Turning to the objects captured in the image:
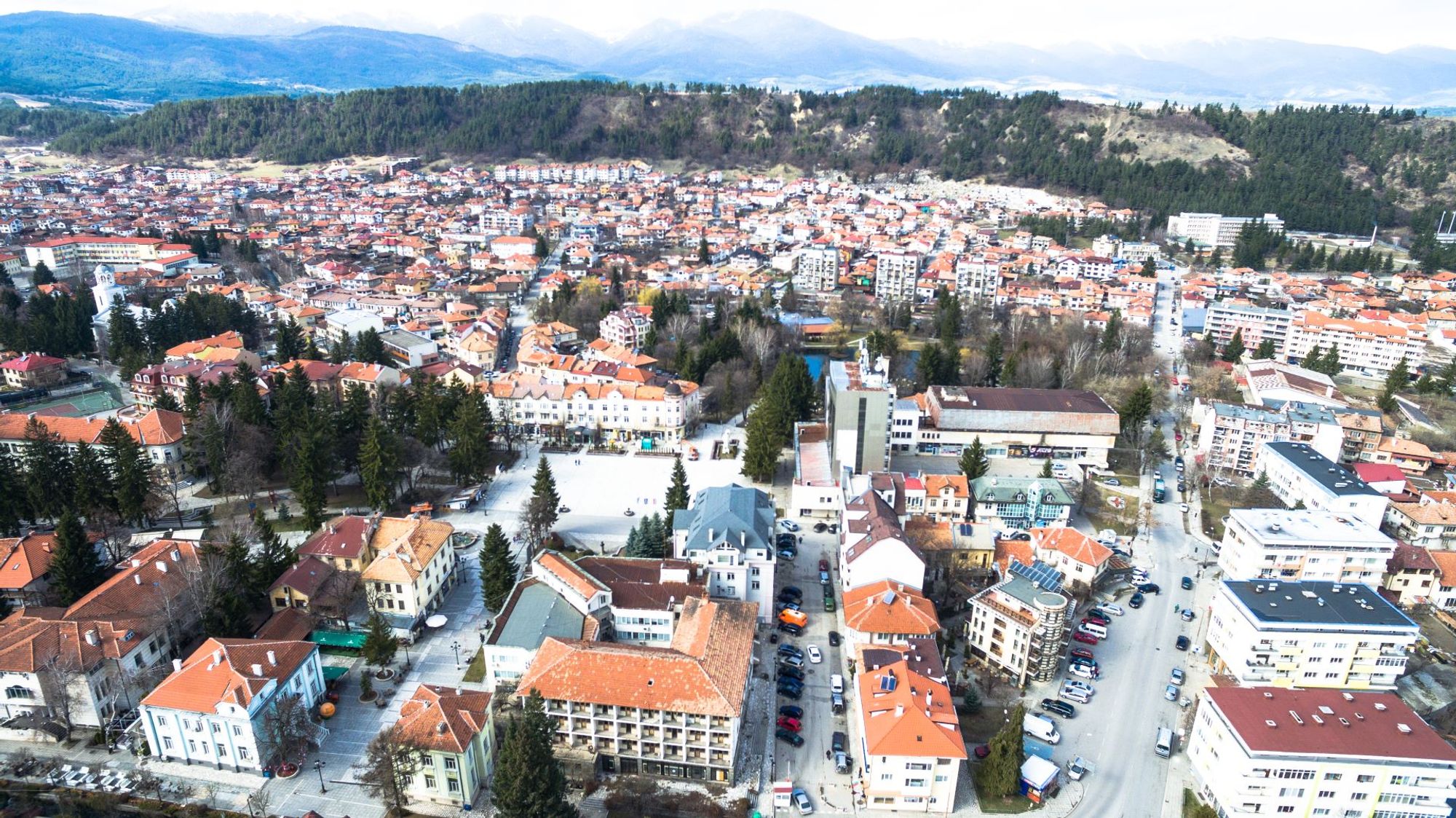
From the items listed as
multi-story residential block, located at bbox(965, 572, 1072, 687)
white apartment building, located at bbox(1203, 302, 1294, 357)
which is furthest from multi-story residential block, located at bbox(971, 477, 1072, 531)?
white apartment building, located at bbox(1203, 302, 1294, 357)

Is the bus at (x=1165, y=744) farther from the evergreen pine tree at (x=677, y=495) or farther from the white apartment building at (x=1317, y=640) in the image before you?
the evergreen pine tree at (x=677, y=495)

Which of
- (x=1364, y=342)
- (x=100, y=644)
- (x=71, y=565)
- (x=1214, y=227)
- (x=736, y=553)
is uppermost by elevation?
(x=1214, y=227)

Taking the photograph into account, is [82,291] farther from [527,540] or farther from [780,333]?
[780,333]

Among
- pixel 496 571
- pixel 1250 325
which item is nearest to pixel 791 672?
pixel 496 571

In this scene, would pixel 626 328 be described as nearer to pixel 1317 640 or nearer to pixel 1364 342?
pixel 1317 640

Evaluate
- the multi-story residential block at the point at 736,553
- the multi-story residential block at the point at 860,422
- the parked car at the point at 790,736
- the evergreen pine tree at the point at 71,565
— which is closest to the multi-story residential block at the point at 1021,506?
the multi-story residential block at the point at 860,422

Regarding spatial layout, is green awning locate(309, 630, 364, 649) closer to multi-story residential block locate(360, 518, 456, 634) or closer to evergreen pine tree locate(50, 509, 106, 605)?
multi-story residential block locate(360, 518, 456, 634)
